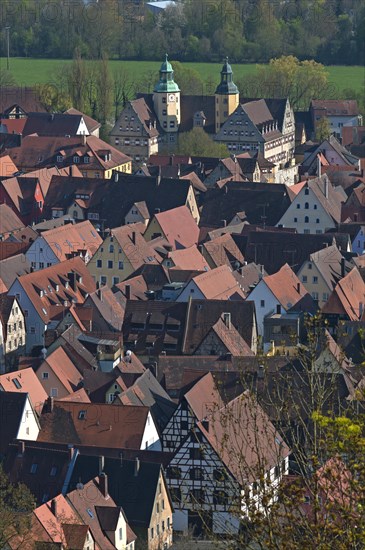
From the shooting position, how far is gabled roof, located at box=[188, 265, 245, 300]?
52875 millimetres

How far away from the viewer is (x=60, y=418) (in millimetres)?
40594

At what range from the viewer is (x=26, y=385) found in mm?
42375

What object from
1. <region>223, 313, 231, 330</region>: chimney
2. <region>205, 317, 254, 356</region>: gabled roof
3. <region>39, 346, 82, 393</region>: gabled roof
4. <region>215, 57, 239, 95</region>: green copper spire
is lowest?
<region>215, 57, 239, 95</region>: green copper spire

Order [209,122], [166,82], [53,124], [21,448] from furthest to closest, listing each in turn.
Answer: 1. [166,82]
2. [209,122]
3. [53,124]
4. [21,448]

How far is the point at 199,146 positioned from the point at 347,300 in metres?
36.3

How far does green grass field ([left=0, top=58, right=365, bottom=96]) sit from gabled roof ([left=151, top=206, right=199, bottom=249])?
45.5m

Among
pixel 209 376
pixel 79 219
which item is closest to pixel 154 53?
pixel 79 219

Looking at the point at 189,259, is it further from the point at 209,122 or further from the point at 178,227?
the point at 209,122

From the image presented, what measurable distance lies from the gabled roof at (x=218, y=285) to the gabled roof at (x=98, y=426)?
1243 cm

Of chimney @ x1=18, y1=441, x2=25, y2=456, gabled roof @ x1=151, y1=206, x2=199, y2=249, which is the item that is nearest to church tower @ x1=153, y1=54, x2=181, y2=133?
gabled roof @ x1=151, y1=206, x2=199, y2=249

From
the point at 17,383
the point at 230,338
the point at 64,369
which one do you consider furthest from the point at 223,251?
the point at 17,383

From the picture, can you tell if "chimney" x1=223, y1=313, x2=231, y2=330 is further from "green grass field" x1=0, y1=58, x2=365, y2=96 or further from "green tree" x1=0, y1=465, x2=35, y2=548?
"green grass field" x1=0, y1=58, x2=365, y2=96

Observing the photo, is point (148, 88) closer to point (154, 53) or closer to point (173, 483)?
point (154, 53)

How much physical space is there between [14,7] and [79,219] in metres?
57.6
